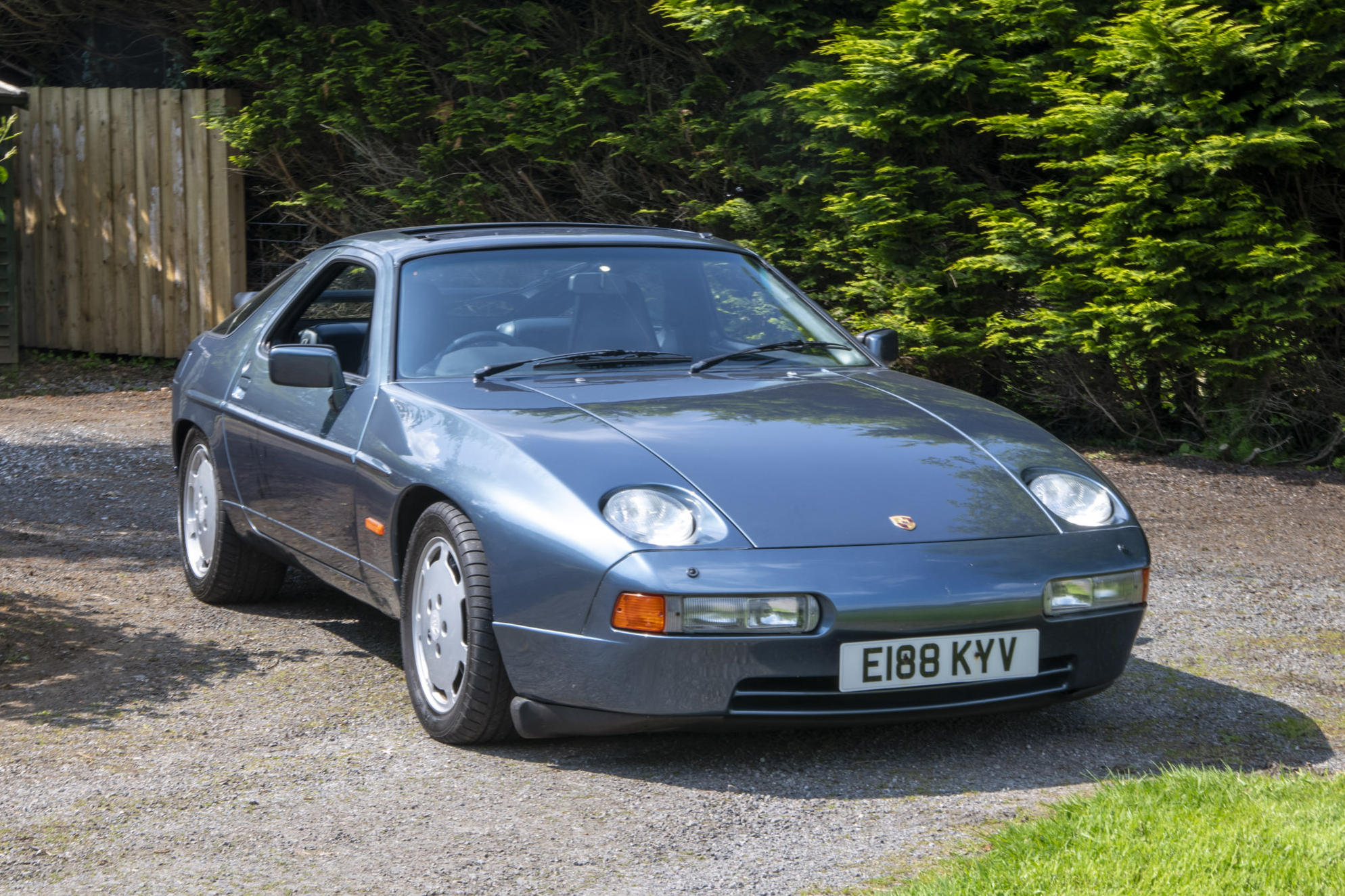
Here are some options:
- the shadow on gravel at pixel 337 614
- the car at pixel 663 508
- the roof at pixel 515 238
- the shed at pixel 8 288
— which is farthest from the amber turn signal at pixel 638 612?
the shed at pixel 8 288

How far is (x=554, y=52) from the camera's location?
11742 mm

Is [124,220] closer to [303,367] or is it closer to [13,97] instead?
[13,97]

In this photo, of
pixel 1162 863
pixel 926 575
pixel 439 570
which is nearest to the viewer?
pixel 1162 863

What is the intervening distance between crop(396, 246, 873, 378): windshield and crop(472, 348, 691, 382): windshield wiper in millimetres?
13

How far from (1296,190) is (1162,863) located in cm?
625

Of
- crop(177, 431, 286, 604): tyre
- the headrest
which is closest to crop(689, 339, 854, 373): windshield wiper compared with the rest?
the headrest

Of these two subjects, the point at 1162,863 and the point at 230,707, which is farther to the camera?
the point at 230,707

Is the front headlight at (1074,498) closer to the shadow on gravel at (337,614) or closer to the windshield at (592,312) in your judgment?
the windshield at (592,312)

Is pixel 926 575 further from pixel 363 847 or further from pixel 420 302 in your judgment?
pixel 420 302

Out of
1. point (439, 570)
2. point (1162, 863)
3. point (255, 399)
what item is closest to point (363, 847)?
point (439, 570)

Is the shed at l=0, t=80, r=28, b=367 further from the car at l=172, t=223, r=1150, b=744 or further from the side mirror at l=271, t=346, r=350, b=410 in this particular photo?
the side mirror at l=271, t=346, r=350, b=410

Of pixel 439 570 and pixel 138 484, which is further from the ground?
pixel 439 570

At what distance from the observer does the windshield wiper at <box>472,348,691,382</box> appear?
15.0 feet

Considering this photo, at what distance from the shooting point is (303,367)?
15.1 feet
